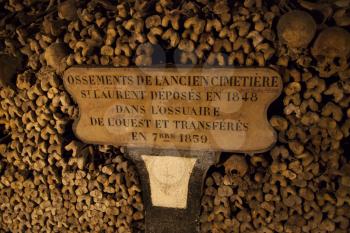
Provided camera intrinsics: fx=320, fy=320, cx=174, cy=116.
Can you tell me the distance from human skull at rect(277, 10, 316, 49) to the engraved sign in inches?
7.1

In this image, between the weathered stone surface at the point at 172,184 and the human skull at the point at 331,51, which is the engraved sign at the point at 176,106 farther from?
the human skull at the point at 331,51

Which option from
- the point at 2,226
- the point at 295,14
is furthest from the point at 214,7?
the point at 2,226

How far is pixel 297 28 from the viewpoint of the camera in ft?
4.75

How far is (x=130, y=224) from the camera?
212cm

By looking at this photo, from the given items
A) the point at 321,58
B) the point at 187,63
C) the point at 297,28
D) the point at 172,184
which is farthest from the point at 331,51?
the point at 172,184

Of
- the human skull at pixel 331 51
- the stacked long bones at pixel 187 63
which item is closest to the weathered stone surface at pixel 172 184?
the stacked long bones at pixel 187 63

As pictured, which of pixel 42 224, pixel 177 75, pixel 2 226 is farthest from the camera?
pixel 2 226

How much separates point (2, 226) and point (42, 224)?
42 cm

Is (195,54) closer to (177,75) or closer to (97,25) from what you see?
(177,75)

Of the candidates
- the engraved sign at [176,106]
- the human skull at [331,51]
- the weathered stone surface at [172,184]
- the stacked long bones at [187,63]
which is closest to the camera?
the human skull at [331,51]

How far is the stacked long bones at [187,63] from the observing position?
5.09 feet

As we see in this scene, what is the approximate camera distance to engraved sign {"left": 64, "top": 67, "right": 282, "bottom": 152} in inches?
65.3

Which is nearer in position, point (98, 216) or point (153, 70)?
point (153, 70)

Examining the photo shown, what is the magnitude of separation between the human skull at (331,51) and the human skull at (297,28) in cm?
5
